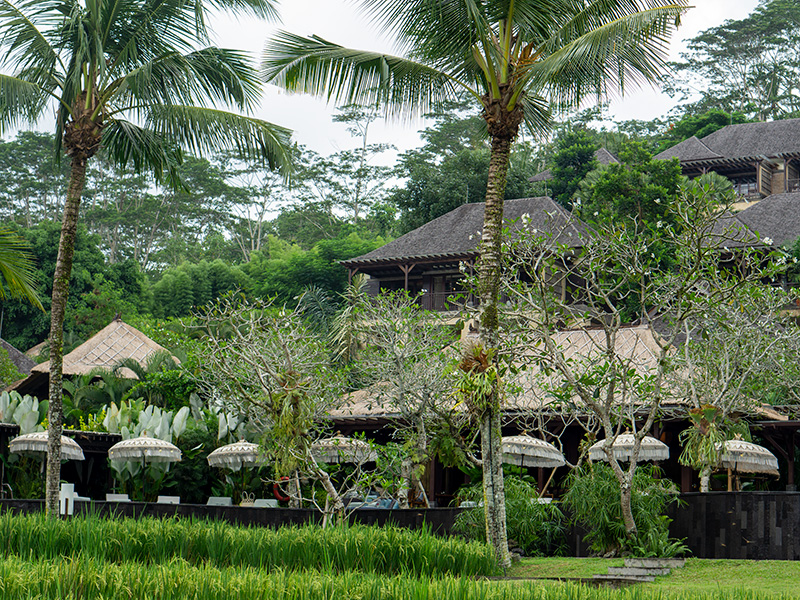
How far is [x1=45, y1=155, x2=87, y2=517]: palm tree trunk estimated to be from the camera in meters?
12.1

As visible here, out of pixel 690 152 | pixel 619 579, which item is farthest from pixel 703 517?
pixel 690 152

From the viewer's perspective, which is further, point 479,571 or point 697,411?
point 697,411

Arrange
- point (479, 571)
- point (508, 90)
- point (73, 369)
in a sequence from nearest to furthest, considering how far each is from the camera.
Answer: point (479, 571) → point (508, 90) → point (73, 369)

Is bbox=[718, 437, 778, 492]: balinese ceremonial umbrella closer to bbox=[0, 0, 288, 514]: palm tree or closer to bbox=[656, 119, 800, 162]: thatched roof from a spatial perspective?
bbox=[0, 0, 288, 514]: palm tree

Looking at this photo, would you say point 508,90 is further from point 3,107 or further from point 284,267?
point 284,267

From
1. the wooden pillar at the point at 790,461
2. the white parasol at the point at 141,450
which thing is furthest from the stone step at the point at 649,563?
the white parasol at the point at 141,450

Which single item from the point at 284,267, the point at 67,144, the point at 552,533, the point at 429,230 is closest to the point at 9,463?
the point at 67,144

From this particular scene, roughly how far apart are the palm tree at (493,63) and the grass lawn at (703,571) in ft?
3.69

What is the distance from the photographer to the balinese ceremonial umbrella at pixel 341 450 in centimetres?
1494

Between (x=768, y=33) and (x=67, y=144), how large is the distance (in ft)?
174

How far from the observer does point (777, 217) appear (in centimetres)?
3334

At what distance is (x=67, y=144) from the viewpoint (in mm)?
12758

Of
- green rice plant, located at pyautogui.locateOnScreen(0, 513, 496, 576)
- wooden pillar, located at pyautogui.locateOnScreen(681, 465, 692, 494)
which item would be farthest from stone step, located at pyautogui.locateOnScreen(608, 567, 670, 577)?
wooden pillar, located at pyautogui.locateOnScreen(681, 465, 692, 494)

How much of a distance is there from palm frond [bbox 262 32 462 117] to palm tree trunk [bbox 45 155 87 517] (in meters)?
3.18
